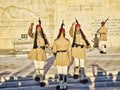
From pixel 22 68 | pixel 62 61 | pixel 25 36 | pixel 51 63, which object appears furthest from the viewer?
pixel 25 36

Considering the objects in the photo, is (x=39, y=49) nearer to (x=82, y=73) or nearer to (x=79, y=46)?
(x=79, y=46)

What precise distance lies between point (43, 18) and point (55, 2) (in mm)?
1098

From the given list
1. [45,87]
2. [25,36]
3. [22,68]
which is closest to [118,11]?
[25,36]

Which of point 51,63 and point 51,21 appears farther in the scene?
point 51,21

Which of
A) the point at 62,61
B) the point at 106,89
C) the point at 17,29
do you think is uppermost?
the point at 17,29

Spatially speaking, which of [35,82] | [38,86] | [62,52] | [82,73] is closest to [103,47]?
[82,73]

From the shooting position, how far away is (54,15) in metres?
20.4

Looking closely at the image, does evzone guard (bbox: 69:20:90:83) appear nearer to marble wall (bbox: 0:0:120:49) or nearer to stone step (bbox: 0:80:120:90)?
stone step (bbox: 0:80:120:90)

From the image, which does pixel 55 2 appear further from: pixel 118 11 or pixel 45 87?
pixel 45 87

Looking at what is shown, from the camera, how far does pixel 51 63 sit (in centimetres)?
1595

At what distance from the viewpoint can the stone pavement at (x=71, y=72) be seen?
1261cm

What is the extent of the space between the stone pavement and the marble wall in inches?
101

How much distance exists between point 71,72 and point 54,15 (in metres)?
7.17

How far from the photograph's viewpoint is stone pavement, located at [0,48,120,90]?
12.6m
